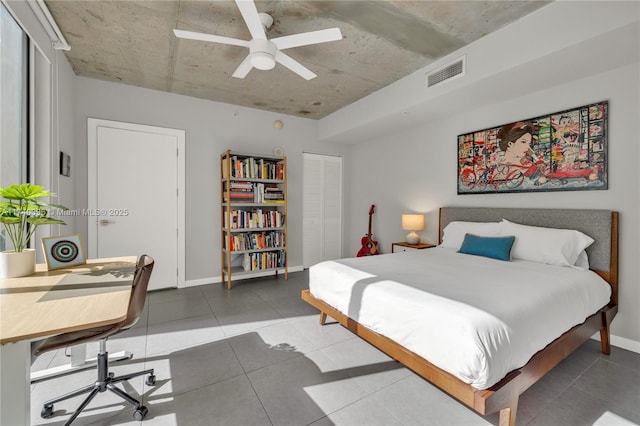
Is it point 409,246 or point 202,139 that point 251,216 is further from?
point 409,246

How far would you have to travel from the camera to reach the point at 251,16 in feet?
6.30

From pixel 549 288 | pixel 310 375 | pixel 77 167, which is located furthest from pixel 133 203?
pixel 549 288

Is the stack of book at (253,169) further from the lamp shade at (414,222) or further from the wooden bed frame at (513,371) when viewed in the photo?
the wooden bed frame at (513,371)

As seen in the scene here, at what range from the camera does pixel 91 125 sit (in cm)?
352

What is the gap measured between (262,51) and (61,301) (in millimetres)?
2060

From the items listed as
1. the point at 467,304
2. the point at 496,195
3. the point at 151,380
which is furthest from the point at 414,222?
the point at 151,380

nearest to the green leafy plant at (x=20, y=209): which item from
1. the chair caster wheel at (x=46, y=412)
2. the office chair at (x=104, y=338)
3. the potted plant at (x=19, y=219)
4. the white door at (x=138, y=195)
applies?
the potted plant at (x=19, y=219)

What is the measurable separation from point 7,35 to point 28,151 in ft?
2.93

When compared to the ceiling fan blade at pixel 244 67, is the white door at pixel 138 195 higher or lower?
lower

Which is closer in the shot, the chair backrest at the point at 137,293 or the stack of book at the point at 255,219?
the chair backrest at the point at 137,293

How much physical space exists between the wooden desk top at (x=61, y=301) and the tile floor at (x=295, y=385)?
754 millimetres

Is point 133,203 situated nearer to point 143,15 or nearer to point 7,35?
point 7,35

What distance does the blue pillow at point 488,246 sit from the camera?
9.15ft

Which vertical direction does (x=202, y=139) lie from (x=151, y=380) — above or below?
above
